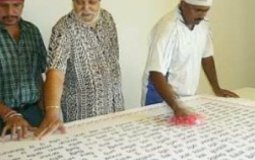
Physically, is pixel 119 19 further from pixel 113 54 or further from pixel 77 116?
pixel 77 116

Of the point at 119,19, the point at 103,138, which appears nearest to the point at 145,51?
the point at 119,19

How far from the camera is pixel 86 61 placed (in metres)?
1.66

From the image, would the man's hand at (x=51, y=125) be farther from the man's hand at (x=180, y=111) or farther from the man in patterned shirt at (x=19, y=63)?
the man's hand at (x=180, y=111)

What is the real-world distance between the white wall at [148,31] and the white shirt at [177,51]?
70cm

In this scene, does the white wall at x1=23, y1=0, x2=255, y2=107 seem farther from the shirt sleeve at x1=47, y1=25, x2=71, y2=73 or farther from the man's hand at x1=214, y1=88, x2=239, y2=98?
the man's hand at x1=214, y1=88, x2=239, y2=98

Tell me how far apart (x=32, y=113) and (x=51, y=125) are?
418 mm

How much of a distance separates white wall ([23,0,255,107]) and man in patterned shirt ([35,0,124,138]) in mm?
557

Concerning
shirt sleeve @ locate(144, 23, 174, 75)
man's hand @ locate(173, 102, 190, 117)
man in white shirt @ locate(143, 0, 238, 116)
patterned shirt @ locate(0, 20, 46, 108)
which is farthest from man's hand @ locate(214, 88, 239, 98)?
patterned shirt @ locate(0, 20, 46, 108)

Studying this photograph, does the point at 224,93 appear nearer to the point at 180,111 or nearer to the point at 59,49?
the point at 180,111

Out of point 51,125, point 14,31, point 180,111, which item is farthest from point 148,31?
point 51,125

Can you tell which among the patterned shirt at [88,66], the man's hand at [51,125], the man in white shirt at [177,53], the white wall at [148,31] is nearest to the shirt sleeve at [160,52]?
→ the man in white shirt at [177,53]

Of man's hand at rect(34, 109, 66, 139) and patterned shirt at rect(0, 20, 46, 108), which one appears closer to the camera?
man's hand at rect(34, 109, 66, 139)

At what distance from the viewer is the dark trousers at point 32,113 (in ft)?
5.67

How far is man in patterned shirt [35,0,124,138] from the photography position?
1574 millimetres
